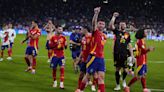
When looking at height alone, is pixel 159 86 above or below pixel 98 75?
below

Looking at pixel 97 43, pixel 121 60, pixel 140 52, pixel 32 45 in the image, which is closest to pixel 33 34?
pixel 32 45

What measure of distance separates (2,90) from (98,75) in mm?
3853

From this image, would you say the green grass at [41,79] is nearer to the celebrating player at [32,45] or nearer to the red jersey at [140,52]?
the celebrating player at [32,45]

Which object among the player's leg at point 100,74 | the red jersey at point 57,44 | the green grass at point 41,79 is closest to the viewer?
the player's leg at point 100,74

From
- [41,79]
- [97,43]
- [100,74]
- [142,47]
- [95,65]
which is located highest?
[97,43]

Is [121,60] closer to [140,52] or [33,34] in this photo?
[140,52]

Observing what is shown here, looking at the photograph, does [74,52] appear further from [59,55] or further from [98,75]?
[98,75]

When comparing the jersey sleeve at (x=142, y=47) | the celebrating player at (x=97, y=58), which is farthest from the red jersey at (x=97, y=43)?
the jersey sleeve at (x=142, y=47)

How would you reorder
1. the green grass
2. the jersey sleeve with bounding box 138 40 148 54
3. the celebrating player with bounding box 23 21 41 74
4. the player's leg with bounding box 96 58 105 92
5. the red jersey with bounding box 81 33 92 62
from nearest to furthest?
the player's leg with bounding box 96 58 105 92
the red jersey with bounding box 81 33 92 62
the jersey sleeve with bounding box 138 40 148 54
the green grass
the celebrating player with bounding box 23 21 41 74

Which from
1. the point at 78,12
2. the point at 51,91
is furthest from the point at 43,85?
the point at 78,12

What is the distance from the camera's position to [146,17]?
7606 centimetres

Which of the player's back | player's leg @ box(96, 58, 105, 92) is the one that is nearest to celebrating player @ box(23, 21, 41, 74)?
the player's back

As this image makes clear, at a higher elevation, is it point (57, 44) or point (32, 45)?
point (57, 44)

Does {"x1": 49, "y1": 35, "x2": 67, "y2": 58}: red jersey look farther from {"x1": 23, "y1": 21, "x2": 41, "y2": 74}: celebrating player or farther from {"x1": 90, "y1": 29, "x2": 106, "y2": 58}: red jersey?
{"x1": 23, "y1": 21, "x2": 41, "y2": 74}: celebrating player
